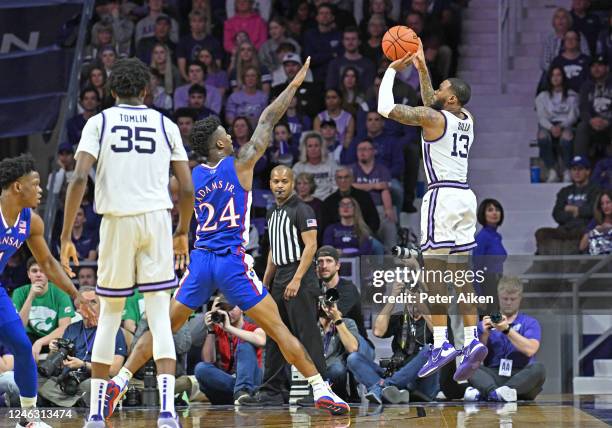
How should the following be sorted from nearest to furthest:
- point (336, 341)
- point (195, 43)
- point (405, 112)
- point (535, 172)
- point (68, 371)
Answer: point (405, 112), point (68, 371), point (336, 341), point (535, 172), point (195, 43)

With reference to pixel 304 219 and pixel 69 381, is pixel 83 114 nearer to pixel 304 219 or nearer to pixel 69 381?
pixel 69 381

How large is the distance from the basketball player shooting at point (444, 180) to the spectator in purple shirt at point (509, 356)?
69.5 inches

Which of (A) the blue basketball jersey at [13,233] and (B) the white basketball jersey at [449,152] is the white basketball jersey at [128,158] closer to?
(A) the blue basketball jersey at [13,233]

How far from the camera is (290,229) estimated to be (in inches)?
481

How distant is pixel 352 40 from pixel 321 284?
539cm

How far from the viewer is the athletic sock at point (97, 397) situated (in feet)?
28.9

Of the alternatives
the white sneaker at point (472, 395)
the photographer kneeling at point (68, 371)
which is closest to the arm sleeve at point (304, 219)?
the photographer kneeling at point (68, 371)

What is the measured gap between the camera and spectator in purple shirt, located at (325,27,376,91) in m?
17.2

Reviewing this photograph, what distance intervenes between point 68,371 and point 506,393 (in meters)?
4.23

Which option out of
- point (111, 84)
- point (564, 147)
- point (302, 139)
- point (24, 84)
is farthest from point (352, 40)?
point (111, 84)

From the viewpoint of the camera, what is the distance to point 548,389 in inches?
530

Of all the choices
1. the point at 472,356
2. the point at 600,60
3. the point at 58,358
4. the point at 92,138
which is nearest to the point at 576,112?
the point at 600,60

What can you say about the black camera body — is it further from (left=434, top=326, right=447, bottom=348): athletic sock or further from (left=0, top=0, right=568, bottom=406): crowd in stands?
(left=434, top=326, right=447, bottom=348): athletic sock

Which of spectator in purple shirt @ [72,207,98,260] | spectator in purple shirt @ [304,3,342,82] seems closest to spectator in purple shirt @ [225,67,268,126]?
spectator in purple shirt @ [304,3,342,82]
